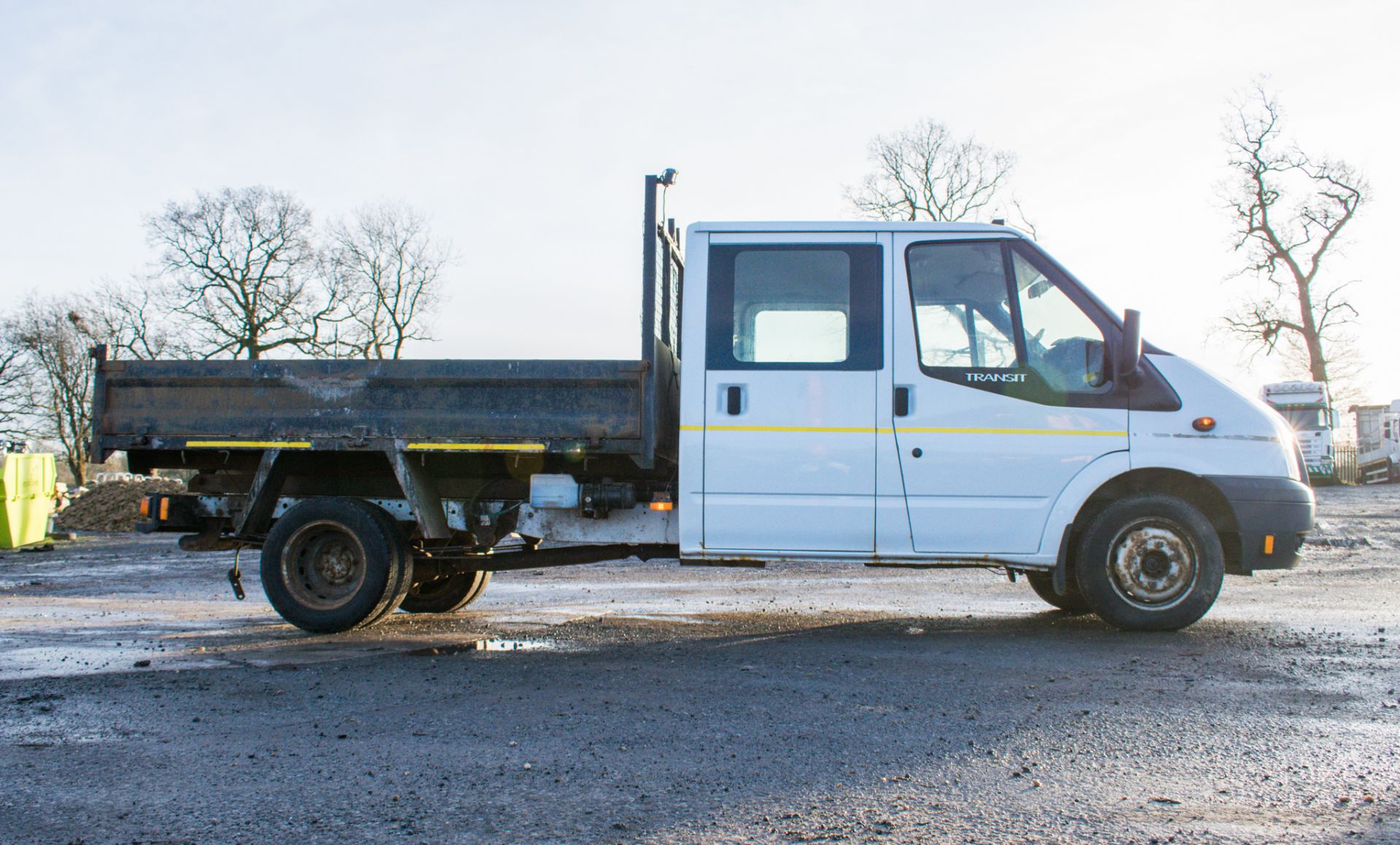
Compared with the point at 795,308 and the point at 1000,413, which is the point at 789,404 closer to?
the point at 795,308

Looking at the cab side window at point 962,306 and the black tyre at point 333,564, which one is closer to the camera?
the cab side window at point 962,306

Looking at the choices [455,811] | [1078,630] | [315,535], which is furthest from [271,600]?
[1078,630]

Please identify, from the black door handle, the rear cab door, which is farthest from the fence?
the rear cab door

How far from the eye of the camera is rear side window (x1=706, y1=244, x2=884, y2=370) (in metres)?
6.31

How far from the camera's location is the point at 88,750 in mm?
3896

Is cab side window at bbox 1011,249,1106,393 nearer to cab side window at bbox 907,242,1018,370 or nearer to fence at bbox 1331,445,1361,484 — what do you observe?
cab side window at bbox 907,242,1018,370

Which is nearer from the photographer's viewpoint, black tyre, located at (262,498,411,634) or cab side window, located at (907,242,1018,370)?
cab side window, located at (907,242,1018,370)

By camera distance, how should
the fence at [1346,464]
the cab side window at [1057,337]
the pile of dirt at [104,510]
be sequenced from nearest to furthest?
the cab side window at [1057,337], the pile of dirt at [104,510], the fence at [1346,464]

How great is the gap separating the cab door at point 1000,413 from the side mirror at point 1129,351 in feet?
0.26

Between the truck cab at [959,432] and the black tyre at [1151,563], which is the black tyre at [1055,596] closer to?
the black tyre at [1151,563]

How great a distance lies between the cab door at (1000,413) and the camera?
615cm

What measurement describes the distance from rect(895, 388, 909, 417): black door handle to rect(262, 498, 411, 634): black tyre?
3.31 m

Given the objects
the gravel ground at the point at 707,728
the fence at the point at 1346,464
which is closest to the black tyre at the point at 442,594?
the gravel ground at the point at 707,728

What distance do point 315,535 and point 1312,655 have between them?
237 inches
